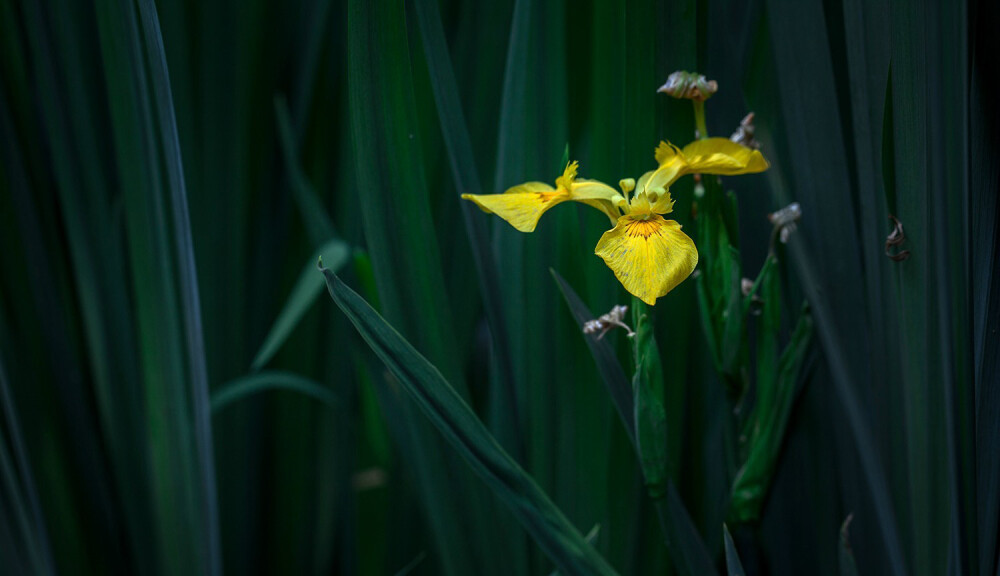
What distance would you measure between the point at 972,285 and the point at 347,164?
516 mm

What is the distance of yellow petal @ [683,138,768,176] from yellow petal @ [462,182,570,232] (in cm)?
9

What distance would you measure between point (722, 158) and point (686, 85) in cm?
6

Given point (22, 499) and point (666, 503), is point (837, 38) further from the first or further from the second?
point (22, 499)

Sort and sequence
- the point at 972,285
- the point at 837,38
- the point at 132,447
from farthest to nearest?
the point at 132,447, the point at 837,38, the point at 972,285

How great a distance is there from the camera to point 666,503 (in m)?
0.49

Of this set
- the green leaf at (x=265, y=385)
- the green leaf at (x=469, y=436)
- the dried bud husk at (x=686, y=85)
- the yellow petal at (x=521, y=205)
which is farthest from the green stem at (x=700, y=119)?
the green leaf at (x=265, y=385)

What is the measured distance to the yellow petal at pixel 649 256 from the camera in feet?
1.38

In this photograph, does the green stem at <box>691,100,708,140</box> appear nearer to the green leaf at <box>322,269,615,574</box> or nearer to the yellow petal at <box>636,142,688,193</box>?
the yellow petal at <box>636,142,688,193</box>

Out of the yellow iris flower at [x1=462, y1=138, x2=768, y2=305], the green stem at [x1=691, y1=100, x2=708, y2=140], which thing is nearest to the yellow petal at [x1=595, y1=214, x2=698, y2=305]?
the yellow iris flower at [x1=462, y1=138, x2=768, y2=305]

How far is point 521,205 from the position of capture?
18.6 inches

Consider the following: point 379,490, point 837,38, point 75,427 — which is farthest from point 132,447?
point 837,38

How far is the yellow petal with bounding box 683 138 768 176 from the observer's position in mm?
470

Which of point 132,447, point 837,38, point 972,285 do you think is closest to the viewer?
point 972,285

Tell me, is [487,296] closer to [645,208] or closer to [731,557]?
[645,208]
